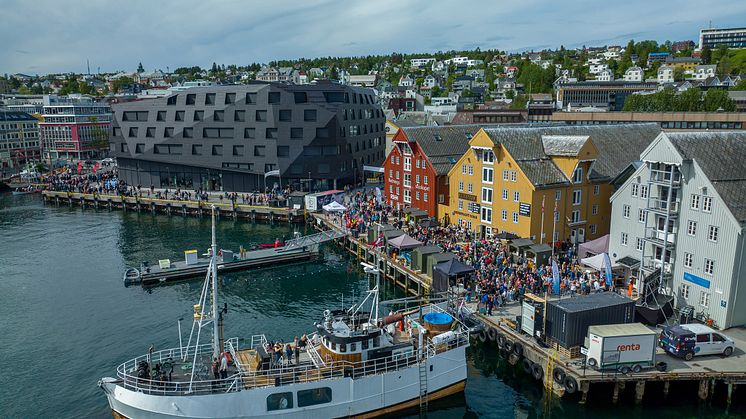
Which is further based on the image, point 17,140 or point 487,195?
point 17,140

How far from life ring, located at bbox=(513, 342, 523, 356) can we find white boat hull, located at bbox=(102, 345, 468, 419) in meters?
4.15

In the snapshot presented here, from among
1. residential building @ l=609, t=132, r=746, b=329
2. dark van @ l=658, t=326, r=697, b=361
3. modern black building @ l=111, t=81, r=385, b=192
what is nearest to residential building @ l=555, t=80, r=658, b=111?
modern black building @ l=111, t=81, r=385, b=192

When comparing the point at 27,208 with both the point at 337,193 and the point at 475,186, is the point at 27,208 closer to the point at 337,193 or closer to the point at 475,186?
the point at 337,193

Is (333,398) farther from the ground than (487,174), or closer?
closer

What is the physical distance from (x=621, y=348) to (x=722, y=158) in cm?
1848

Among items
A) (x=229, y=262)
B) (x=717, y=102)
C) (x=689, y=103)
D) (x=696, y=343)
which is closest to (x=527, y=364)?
(x=696, y=343)

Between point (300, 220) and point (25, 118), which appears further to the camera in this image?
point (25, 118)

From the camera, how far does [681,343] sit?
33375 millimetres

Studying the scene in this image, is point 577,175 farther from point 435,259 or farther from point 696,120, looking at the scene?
point 696,120

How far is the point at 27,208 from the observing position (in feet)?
317

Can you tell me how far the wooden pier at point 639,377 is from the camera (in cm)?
3173

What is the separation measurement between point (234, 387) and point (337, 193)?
5670 centimetres

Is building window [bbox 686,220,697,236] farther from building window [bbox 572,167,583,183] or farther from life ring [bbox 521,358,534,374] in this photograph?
building window [bbox 572,167,583,183]

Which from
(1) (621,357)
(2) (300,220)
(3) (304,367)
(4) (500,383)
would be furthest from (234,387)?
(2) (300,220)
